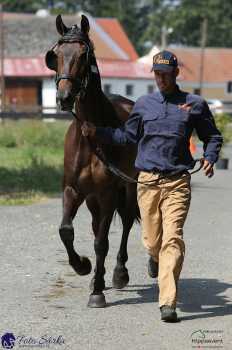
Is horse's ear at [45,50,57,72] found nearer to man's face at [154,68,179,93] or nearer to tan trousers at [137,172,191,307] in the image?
man's face at [154,68,179,93]

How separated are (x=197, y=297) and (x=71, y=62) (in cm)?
244

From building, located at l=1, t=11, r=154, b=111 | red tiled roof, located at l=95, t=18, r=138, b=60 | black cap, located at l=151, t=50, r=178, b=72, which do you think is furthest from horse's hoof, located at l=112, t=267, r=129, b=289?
red tiled roof, located at l=95, t=18, r=138, b=60

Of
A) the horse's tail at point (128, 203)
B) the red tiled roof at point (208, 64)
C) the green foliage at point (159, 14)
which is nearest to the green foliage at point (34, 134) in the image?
the horse's tail at point (128, 203)

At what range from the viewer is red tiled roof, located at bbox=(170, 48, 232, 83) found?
306 feet

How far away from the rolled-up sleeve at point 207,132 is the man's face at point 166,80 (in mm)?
274

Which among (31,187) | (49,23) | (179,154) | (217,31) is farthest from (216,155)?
(217,31)

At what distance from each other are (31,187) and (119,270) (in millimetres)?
8783

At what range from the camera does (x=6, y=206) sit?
14.5 meters

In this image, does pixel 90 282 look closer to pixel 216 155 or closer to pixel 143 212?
pixel 143 212

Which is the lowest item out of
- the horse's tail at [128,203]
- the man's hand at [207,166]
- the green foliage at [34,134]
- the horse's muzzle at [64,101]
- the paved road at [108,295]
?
the green foliage at [34,134]

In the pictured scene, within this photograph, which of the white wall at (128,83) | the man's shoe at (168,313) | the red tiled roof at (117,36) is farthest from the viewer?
the red tiled roof at (117,36)

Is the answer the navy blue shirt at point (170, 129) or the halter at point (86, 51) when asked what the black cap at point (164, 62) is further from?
the halter at point (86, 51)

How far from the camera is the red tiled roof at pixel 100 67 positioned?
67.0 meters

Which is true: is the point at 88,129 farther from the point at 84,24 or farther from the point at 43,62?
the point at 43,62
